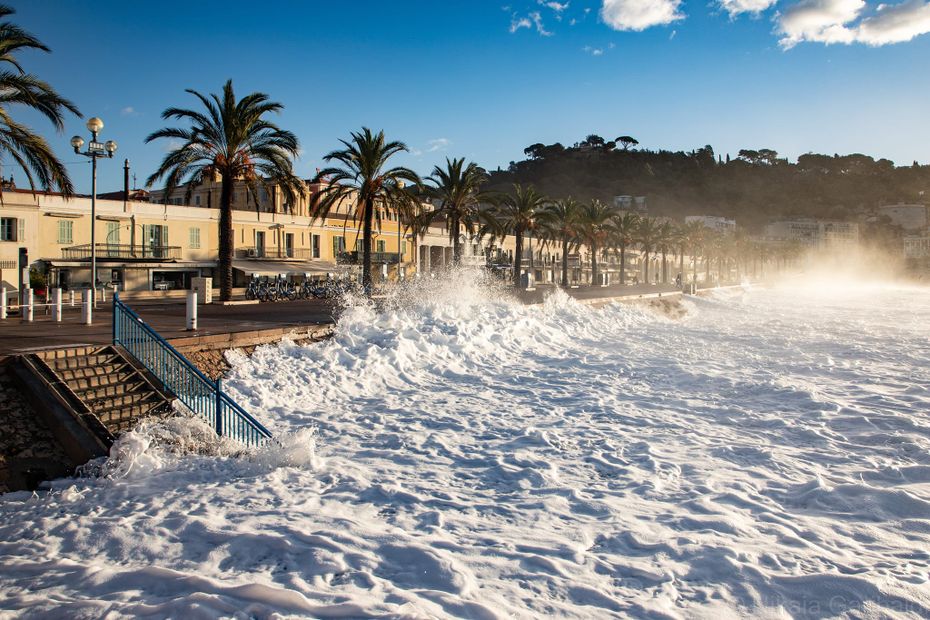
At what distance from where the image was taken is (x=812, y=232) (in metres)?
177

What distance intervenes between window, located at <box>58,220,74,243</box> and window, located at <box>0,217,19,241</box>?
2.09m

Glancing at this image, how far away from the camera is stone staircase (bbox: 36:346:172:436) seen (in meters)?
8.40

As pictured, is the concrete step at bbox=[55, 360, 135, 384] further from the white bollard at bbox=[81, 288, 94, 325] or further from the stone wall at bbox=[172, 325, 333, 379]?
the white bollard at bbox=[81, 288, 94, 325]

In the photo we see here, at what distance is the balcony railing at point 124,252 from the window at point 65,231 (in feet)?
1.70

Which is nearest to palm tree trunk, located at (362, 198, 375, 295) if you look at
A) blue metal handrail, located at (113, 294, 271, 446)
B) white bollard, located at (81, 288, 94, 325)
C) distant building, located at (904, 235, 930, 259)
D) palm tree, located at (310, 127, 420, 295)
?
palm tree, located at (310, 127, 420, 295)

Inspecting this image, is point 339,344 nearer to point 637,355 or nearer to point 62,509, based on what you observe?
point 62,509

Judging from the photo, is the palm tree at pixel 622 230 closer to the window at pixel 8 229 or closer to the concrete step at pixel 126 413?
the window at pixel 8 229

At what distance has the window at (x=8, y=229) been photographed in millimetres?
30348

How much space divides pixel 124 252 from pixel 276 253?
1034 centimetres

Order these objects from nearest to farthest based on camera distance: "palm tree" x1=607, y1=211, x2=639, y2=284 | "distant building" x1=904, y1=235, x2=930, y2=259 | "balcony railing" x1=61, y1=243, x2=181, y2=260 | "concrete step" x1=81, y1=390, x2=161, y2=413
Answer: "concrete step" x1=81, y1=390, x2=161, y2=413
"balcony railing" x1=61, y1=243, x2=181, y2=260
"palm tree" x1=607, y1=211, x2=639, y2=284
"distant building" x1=904, y1=235, x2=930, y2=259

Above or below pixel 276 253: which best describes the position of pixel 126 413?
below

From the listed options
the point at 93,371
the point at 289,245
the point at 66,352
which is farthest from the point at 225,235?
the point at 289,245

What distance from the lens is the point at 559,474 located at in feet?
28.2

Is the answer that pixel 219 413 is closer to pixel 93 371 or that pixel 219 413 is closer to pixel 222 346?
pixel 93 371
